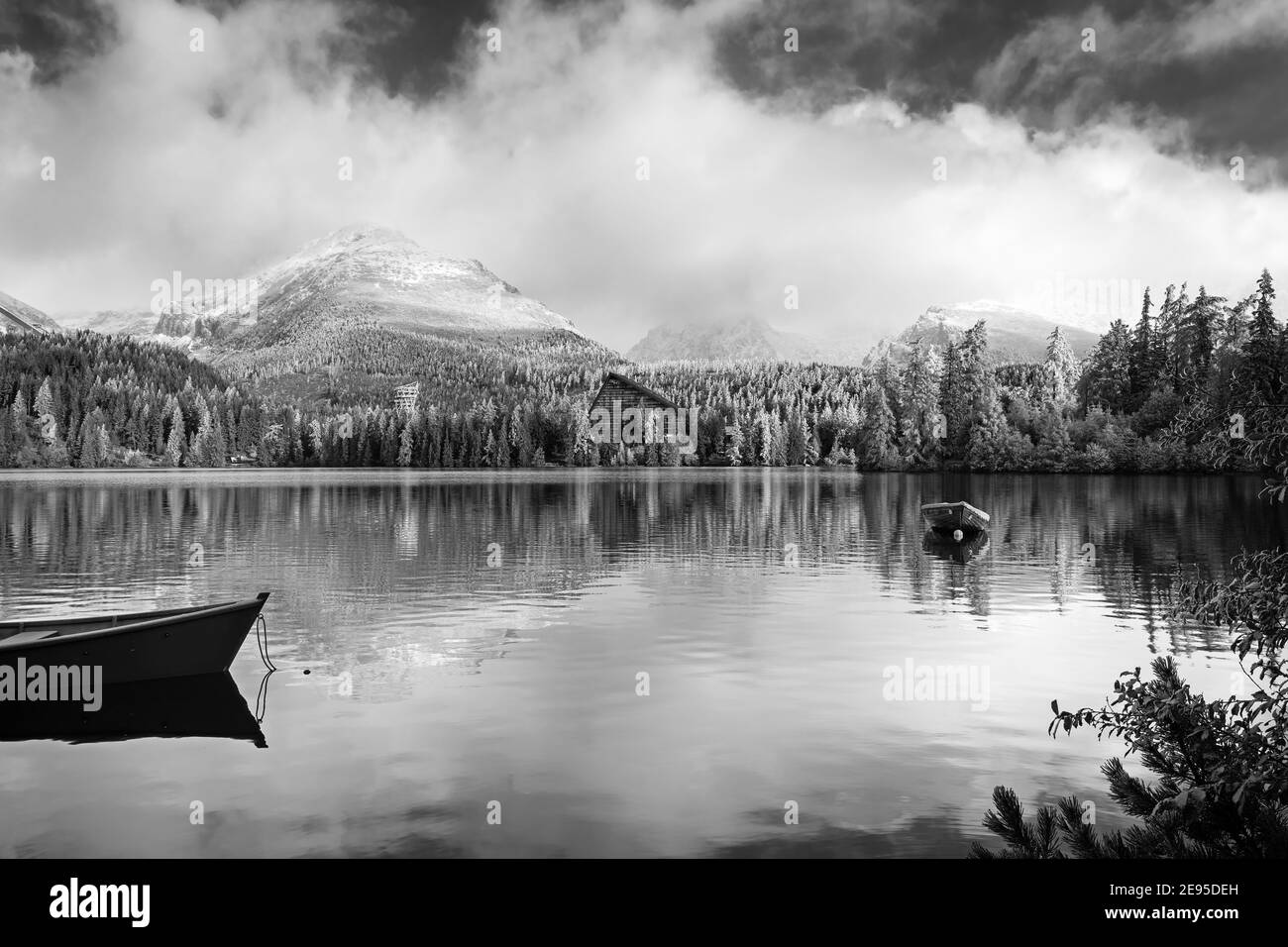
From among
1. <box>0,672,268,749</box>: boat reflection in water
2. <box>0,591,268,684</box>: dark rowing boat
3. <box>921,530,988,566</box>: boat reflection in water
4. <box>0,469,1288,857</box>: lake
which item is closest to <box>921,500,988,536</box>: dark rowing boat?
<box>921,530,988,566</box>: boat reflection in water

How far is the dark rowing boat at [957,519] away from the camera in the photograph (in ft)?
173

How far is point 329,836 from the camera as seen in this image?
487 inches

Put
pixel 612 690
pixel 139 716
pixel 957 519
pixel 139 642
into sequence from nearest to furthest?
pixel 139 716
pixel 139 642
pixel 612 690
pixel 957 519

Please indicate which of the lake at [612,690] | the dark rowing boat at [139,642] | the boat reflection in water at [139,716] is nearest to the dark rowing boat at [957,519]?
the lake at [612,690]

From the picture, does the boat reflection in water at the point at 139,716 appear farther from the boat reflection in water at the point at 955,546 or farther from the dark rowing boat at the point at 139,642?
the boat reflection in water at the point at 955,546

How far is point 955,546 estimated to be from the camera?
5009 cm

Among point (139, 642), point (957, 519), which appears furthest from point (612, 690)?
point (957, 519)

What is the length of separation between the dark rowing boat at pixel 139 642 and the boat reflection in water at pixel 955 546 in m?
32.8

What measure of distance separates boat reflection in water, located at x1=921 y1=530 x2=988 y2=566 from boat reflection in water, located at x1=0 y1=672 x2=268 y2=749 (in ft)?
110

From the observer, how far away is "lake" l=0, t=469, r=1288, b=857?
12.8 metres

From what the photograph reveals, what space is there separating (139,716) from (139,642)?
1.57 m

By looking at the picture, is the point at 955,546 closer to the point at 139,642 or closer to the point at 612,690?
the point at 612,690

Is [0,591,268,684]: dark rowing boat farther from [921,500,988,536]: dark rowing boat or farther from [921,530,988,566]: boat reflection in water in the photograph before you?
[921,500,988,536]: dark rowing boat
